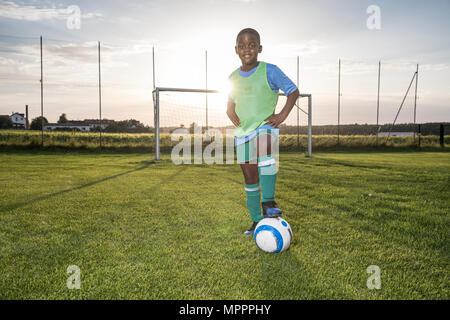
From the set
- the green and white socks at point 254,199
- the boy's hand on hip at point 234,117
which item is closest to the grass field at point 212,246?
the green and white socks at point 254,199

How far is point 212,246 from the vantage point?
9.36 feet

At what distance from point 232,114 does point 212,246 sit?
1356 millimetres

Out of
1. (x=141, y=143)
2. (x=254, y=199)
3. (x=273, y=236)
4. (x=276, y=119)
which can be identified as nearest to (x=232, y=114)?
(x=276, y=119)

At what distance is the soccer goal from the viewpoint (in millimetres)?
14820

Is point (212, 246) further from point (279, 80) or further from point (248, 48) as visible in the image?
point (248, 48)

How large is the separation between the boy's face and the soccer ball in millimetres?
1608

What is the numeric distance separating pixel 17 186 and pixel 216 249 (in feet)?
17.8

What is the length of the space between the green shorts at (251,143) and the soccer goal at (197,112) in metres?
9.96

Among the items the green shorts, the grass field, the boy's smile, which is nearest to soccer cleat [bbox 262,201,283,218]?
the grass field

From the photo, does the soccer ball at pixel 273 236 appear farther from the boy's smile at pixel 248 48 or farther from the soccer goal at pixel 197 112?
the soccer goal at pixel 197 112

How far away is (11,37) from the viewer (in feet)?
58.7

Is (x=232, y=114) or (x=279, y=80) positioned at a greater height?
(x=279, y=80)

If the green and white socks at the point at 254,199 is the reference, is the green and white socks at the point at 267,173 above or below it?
above

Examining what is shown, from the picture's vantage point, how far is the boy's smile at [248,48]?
3.04 m
